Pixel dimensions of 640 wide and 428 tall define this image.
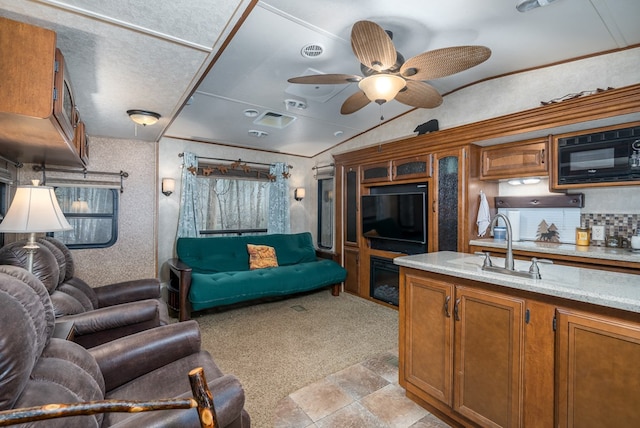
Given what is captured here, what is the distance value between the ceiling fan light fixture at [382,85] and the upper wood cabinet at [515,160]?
6.01 feet

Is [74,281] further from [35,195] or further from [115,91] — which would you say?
[115,91]

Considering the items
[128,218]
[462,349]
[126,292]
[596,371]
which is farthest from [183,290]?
[596,371]

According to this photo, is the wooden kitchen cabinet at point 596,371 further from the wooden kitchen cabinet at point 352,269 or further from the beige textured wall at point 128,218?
the beige textured wall at point 128,218

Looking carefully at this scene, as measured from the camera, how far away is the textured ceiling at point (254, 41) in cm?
142

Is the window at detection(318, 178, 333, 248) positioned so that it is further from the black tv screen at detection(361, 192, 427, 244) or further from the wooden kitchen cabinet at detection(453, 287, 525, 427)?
the wooden kitchen cabinet at detection(453, 287, 525, 427)

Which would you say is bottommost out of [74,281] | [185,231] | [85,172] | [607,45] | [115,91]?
[74,281]

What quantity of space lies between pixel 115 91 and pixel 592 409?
132 inches

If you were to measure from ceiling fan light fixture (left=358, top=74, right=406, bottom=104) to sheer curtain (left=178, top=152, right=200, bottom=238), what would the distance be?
3.22 metres

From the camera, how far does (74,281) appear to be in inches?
94.9

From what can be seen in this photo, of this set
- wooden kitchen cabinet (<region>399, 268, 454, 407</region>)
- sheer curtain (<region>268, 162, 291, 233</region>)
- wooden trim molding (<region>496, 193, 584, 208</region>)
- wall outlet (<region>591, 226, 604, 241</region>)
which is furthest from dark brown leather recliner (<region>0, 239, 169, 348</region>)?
wall outlet (<region>591, 226, 604, 241</region>)

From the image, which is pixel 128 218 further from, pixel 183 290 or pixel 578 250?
pixel 578 250

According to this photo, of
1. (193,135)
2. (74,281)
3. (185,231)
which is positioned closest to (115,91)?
(74,281)

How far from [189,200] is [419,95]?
11.3 ft

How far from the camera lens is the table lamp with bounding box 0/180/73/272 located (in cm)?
186
